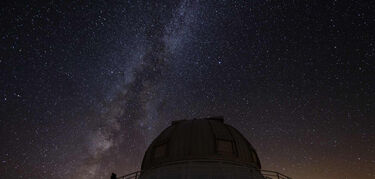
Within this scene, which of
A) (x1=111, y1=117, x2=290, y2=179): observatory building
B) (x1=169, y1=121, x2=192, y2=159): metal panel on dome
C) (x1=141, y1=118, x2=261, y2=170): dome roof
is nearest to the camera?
(x1=111, y1=117, x2=290, y2=179): observatory building

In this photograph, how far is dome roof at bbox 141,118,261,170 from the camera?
49.5 feet

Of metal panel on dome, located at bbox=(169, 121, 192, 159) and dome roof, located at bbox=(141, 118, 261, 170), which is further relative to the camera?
metal panel on dome, located at bbox=(169, 121, 192, 159)

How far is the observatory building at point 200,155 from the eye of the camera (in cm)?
1412

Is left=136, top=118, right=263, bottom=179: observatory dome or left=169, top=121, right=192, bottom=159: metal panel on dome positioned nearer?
left=136, top=118, right=263, bottom=179: observatory dome

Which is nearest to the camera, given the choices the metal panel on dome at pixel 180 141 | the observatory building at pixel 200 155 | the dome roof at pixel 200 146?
the observatory building at pixel 200 155

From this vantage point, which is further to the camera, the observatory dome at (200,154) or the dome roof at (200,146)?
the dome roof at (200,146)

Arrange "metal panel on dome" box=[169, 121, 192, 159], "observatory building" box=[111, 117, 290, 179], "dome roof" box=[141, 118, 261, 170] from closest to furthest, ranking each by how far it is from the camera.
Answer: "observatory building" box=[111, 117, 290, 179]
"dome roof" box=[141, 118, 261, 170]
"metal panel on dome" box=[169, 121, 192, 159]

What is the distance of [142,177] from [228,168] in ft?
18.4

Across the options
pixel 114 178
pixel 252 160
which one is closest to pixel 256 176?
pixel 252 160

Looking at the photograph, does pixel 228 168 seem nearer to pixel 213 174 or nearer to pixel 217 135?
pixel 213 174

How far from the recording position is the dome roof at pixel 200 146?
15.1m

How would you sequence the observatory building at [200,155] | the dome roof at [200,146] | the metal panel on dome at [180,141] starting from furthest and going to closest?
1. the metal panel on dome at [180,141]
2. the dome roof at [200,146]
3. the observatory building at [200,155]

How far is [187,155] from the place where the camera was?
1508 centimetres

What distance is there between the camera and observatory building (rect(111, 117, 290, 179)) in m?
14.1
